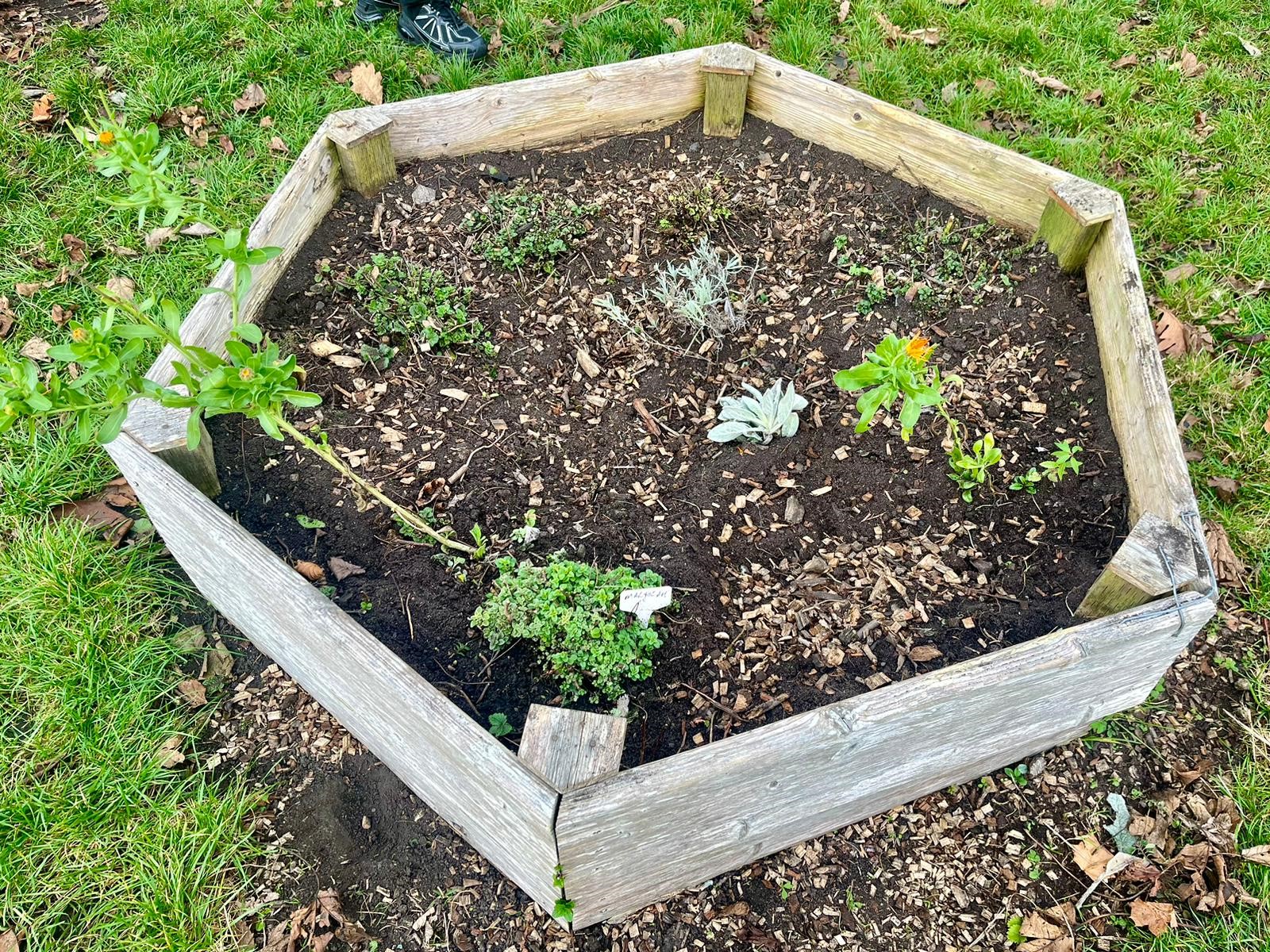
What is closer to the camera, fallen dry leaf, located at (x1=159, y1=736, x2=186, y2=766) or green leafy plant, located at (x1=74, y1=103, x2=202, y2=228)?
green leafy plant, located at (x1=74, y1=103, x2=202, y2=228)

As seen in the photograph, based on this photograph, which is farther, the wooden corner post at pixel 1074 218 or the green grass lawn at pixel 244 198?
the wooden corner post at pixel 1074 218

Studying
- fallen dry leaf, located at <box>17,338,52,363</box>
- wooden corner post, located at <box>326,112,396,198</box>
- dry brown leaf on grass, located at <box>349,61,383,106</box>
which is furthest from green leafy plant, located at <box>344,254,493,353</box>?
dry brown leaf on grass, located at <box>349,61,383,106</box>

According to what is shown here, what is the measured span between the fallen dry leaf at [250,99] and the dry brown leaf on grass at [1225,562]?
4.24 m

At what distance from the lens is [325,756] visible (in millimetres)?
2479

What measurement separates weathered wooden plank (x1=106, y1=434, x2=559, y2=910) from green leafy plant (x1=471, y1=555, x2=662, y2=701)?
0.35 meters

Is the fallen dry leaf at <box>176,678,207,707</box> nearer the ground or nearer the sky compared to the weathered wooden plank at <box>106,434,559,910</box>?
nearer the ground

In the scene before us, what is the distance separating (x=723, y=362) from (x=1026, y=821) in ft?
5.37

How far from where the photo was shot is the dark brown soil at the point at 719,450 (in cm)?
240

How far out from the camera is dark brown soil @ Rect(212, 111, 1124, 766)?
2.40 m

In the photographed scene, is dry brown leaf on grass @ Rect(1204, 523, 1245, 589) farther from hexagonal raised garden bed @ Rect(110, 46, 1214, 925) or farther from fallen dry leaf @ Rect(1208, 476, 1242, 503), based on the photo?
hexagonal raised garden bed @ Rect(110, 46, 1214, 925)

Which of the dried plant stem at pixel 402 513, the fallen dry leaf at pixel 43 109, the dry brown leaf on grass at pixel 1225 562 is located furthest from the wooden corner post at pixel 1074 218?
the fallen dry leaf at pixel 43 109

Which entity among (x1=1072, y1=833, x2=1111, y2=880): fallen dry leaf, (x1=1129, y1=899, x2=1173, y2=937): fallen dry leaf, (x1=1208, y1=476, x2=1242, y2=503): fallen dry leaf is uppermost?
(x1=1208, y1=476, x2=1242, y2=503): fallen dry leaf

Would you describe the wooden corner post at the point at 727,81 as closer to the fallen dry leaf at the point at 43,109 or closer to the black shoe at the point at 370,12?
the black shoe at the point at 370,12

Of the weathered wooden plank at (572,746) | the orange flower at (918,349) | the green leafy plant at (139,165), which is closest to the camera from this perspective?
the weathered wooden plank at (572,746)
